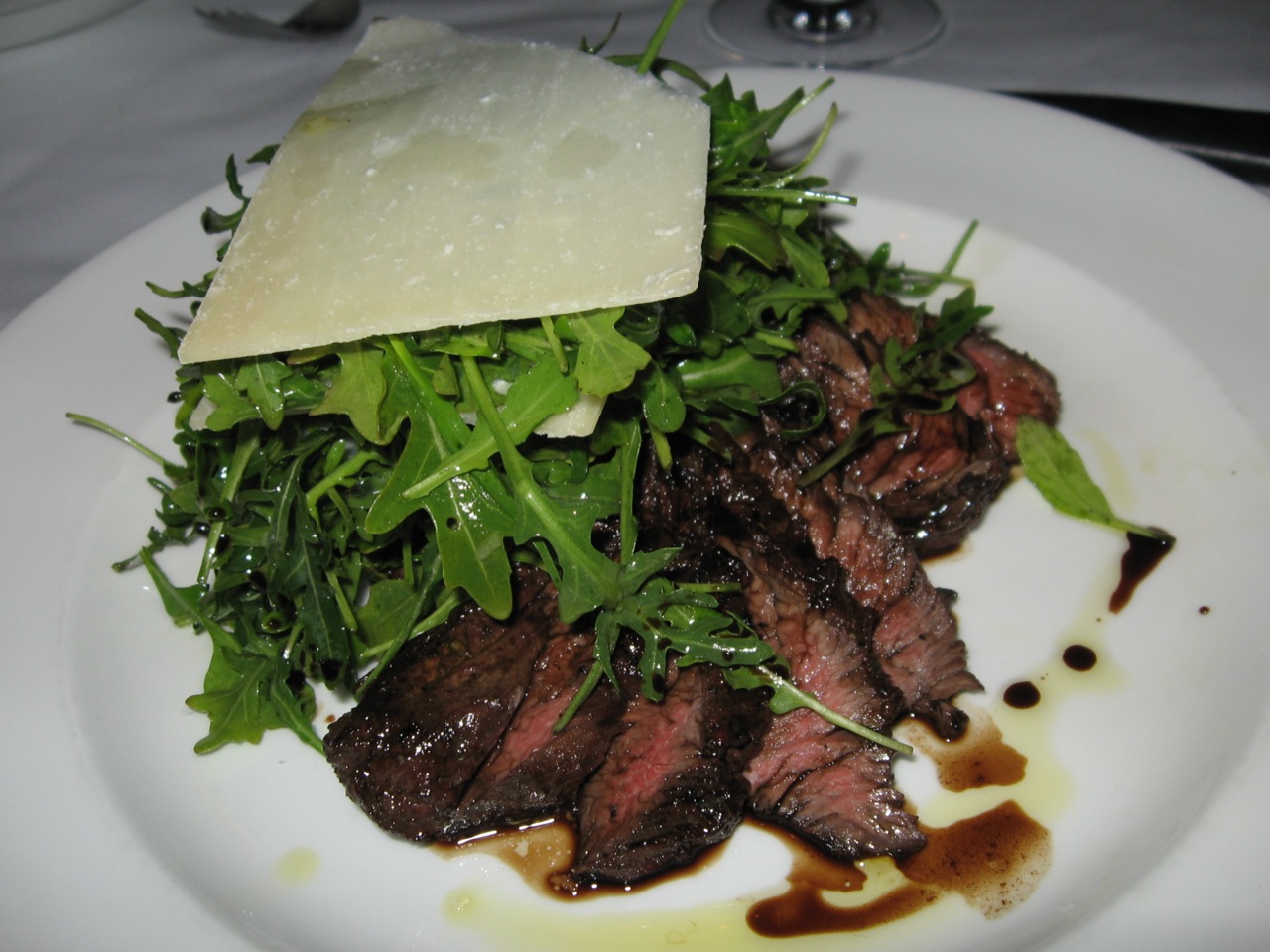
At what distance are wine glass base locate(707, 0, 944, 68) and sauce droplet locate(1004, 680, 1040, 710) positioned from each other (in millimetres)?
3211

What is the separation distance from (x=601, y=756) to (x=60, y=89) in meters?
4.41

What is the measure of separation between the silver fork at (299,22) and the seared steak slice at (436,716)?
3.79 meters

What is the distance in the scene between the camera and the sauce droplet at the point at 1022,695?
255 centimetres

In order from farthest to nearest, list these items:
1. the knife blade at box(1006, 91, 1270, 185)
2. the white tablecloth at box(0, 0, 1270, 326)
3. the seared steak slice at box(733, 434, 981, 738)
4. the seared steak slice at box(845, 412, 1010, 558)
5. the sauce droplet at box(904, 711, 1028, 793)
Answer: the white tablecloth at box(0, 0, 1270, 326)
the knife blade at box(1006, 91, 1270, 185)
the seared steak slice at box(845, 412, 1010, 558)
the seared steak slice at box(733, 434, 981, 738)
the sauce droplet at box(904, 711, 1028, 793)

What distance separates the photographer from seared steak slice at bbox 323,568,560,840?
2314 millimetres

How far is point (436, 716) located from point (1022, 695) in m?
1.40

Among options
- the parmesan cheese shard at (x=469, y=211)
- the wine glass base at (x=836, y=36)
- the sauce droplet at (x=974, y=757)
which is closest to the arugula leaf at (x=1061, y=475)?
the sauce droplet at (x=974, y=757)

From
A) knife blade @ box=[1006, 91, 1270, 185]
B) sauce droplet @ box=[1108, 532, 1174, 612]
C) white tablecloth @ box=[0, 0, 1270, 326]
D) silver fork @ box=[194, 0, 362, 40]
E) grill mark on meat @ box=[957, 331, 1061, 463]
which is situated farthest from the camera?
silver fork @ box=[194, 0, 362, 40]

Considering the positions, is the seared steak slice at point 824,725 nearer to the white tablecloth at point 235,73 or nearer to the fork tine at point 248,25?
the white tablecloth at point 235,73

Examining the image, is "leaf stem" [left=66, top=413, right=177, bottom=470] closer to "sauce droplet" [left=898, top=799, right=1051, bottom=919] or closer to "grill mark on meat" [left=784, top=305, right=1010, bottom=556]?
"grill mark on meat" [left=784, top=305, right=1010, bottom=556]

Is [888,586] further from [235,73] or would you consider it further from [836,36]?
[235,73]

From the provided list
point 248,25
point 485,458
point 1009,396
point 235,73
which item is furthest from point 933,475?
point 248,25

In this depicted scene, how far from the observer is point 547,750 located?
2.39 m

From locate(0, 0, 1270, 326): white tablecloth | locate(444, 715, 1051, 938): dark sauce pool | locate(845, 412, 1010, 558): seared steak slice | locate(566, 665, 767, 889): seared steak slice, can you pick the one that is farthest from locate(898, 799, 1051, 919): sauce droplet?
locate(0, 0, 1270, 326): white tablecloth
